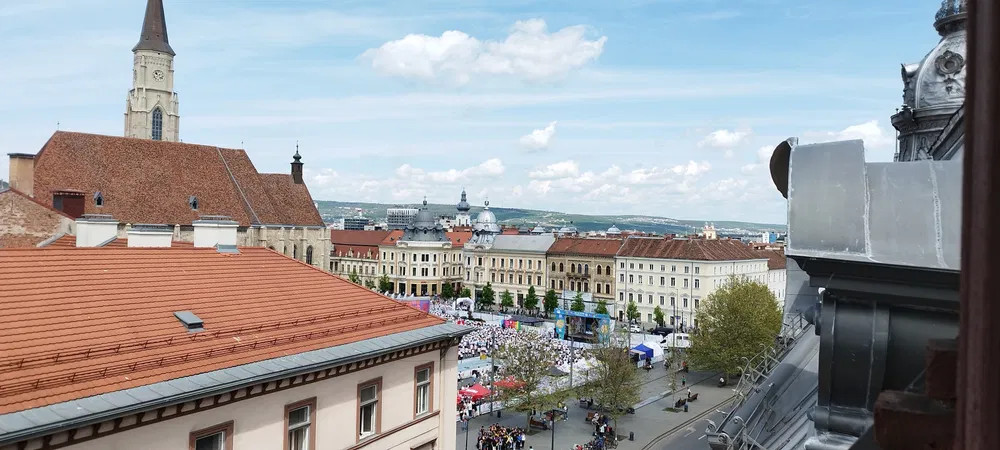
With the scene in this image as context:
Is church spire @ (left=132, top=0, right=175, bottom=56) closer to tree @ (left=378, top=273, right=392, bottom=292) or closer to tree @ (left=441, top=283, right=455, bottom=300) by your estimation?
tree @ (left=378, top=273, right=392, bottom=292)

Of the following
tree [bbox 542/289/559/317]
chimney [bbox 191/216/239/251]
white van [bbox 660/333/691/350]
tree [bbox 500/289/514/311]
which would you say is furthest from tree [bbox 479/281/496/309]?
chimney [bbox 191/216/239/251]

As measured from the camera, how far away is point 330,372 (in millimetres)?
13680

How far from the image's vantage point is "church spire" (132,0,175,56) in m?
84.5

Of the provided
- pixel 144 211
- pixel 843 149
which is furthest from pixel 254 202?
pixel 843 149

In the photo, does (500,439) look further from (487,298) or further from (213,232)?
(487,298)

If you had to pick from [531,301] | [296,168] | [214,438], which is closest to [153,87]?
[296,168]

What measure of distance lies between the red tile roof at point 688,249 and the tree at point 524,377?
45.9 metres

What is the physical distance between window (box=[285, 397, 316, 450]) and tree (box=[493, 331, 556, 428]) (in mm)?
22836

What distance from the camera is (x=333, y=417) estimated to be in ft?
45.4

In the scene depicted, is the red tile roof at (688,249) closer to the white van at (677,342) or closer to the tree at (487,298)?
the tree at (487,298)

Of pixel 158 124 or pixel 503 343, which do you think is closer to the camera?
pixel 503 343

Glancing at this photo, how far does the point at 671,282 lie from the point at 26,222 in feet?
221

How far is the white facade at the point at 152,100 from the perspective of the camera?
83312 millimetres

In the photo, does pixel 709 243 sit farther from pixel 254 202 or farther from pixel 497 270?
pixel 254 202
